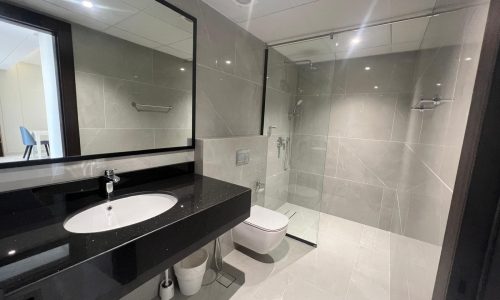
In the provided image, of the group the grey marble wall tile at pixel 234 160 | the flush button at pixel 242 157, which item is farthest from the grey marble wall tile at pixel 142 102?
the flush button at pixel 242 157

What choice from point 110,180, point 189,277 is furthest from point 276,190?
point 110,180

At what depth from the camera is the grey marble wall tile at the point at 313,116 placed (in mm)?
2639

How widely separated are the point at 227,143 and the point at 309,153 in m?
1.45

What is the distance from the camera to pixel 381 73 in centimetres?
236

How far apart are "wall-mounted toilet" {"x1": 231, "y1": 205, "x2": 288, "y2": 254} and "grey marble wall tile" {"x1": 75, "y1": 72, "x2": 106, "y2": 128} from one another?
51.9 inches

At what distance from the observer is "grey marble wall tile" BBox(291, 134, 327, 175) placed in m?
2.65

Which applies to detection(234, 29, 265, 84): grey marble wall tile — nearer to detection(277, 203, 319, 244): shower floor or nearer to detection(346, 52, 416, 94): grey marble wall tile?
detection(346, 52, 416, 94): grey marble wall tile

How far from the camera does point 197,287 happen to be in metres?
1.52

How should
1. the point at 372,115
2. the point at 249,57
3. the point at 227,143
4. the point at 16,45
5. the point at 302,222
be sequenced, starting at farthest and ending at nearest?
1. the point at 302,222
2. the point at 372,115
3. the point at 249,57
4. the point at 227,143
5. the point at 16,45

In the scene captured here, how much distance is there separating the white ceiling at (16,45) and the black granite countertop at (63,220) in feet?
1.79

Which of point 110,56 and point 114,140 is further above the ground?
point 110,56

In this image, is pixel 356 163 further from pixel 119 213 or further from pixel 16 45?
pixel 16 45

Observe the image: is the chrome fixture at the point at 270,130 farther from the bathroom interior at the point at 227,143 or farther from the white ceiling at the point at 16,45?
the white ceiling at the point at 16,45

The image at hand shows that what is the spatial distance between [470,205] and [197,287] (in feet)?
5.47
